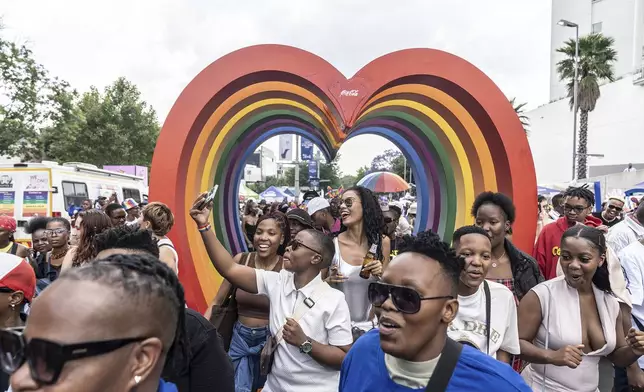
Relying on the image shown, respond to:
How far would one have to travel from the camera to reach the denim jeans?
343 centimetres

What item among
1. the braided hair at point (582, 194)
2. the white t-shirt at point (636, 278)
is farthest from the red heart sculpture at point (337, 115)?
the white t-shirt at point (636, 278)

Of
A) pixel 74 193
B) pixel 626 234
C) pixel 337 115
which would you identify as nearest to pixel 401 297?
pixel 337 115

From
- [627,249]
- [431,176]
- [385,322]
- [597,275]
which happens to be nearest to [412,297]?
[385,322]

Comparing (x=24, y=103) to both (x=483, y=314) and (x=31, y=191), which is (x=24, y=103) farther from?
(x=483, y=314)

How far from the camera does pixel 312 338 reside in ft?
9.12

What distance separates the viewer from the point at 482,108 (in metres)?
5.23

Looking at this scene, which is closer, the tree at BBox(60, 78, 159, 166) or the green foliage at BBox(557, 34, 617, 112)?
the green foliage at BBox(557, 34, 617, 112)

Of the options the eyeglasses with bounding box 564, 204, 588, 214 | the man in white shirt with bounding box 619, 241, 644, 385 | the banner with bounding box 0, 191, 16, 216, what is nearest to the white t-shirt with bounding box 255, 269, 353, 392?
the man in white shirt with bounding box 619, 241, 644, 385

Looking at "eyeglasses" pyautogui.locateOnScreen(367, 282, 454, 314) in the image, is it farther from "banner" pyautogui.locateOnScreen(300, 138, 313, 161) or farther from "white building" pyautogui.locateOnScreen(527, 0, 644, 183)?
"white building" pyautogui.locateOnScreen(527, 0, 644, 183)

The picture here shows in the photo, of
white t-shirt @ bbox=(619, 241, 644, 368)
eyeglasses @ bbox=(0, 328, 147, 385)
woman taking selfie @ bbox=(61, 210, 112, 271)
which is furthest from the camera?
white t-shirt @ bbox=(619, 241, 644, 368)

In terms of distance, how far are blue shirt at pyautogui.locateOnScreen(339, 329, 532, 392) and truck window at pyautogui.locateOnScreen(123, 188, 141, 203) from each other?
1549 cm

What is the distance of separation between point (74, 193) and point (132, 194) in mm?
4189

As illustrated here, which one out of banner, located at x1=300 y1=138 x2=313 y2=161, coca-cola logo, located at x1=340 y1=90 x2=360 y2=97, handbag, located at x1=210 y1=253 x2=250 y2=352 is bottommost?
handbag, located at x1=210 y1=253 x2=250 y2=352

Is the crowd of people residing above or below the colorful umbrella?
below
